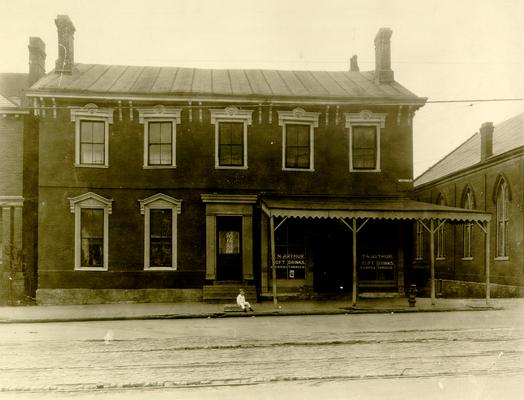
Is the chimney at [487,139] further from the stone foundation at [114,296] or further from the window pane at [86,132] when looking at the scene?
the window pane at [86,132]

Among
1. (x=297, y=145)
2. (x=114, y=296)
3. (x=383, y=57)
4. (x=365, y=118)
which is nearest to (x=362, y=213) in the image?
(x=297, y=145)

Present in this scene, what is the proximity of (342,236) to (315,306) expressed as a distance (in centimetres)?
355

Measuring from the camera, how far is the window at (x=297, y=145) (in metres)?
22.3

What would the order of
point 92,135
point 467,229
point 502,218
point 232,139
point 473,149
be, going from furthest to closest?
1. point 473,149
2. point 467,229
3. point 502,218
4. point 232,139
5. point 92,135

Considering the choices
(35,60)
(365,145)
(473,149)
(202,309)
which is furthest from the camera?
(473,149)

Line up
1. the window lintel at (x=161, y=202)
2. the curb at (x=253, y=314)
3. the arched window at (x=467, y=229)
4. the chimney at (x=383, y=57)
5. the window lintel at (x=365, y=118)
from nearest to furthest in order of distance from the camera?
the curb at (x=253, y=314) < the window lintel at (x=161, y=202) < the window lintel at (x=365, y=118) < the chimney at (x=383, y=57) < the arched window at (x=467, y=229)

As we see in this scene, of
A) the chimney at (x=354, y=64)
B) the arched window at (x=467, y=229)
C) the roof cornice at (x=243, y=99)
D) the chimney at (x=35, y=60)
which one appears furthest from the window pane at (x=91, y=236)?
the arched window at (x=467, y=229)

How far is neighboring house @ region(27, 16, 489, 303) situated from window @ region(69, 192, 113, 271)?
0.04 m

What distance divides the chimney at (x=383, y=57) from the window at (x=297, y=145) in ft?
13.7

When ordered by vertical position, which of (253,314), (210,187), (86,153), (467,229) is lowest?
(253,314)

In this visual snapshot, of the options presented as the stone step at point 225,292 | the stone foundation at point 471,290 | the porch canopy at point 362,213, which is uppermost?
the porch canopy at point 362,213

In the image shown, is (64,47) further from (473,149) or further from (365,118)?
(473,149)

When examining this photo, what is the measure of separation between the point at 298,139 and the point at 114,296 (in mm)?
8637

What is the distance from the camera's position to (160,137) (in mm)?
22000
